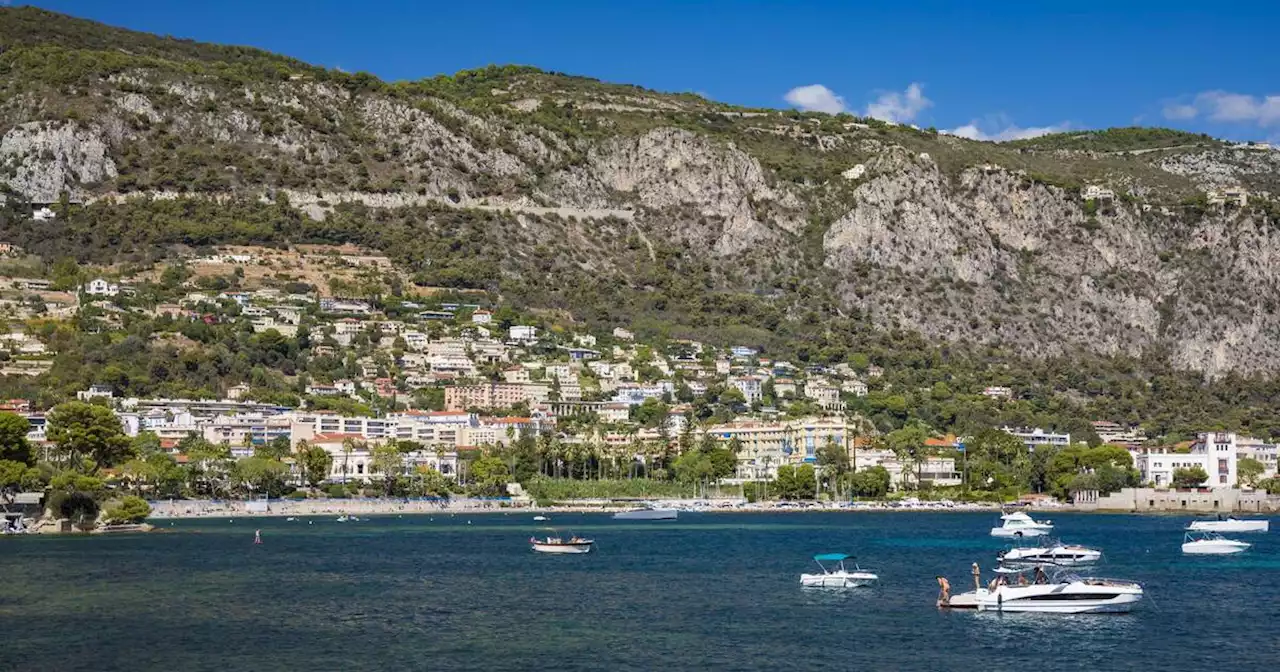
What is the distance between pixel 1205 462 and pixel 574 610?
94350 mm

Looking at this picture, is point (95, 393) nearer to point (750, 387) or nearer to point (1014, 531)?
point (750, 387)

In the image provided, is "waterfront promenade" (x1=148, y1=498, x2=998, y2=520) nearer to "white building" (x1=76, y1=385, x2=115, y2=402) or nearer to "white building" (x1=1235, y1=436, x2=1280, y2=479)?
"white building" (x1=76, y1=385, x2=115, y2=402)

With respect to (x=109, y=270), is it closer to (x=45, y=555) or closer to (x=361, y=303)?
(x=361, y=303)

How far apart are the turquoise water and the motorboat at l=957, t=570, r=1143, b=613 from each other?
63 cm

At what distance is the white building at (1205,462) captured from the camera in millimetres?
134750

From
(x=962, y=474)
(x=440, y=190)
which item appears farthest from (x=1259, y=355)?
(x=440, y=190)

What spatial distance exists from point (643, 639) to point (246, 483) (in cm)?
8483

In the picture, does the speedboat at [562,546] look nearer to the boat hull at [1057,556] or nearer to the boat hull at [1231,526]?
→ the boat hull at [1057,556]

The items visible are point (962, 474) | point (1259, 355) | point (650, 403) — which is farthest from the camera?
point (1259, 355)

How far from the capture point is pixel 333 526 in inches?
4156

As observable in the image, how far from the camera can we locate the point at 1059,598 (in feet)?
168

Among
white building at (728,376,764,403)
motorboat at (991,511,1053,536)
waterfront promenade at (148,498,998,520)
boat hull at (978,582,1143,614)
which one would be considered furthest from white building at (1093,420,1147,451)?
boat hull at (978,582,1143,614)

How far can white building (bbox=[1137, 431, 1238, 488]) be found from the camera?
442ft

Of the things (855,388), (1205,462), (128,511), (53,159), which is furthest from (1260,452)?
(53,159)
